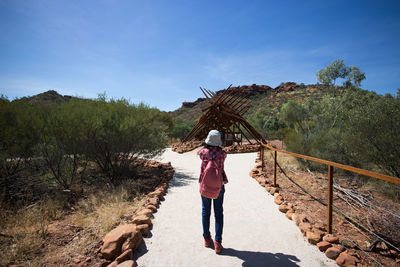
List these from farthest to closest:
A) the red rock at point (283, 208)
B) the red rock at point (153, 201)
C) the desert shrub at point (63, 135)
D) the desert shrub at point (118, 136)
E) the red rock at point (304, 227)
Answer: the desert shrub at point (118, 136) < the desert shrub at point (63, 135) < the red rock at point (153, 201) < the red rock at point (283, 208) < the red rock at point (304, 227)

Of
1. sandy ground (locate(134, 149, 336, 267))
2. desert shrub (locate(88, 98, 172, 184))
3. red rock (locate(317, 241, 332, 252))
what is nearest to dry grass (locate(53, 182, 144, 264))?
sandy ground (locate(134, 149, 336, 267))

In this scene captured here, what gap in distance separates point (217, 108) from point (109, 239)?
36.0ft

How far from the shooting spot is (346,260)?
7.70ft

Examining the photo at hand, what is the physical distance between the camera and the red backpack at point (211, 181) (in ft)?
8.27

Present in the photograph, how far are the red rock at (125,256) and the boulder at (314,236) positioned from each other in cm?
243

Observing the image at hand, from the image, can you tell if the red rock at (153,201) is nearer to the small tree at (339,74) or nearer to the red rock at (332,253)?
the red rock at (332,253)

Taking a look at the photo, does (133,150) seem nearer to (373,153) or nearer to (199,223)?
(199,223)

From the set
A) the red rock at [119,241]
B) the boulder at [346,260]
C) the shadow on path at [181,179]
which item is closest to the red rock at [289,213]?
the boulder at [346,260]

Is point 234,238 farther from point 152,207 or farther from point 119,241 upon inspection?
point 152,207

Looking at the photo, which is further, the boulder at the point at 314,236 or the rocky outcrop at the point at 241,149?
the rocky outcrop at the point at 241,149

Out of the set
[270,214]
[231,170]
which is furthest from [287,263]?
[231,170]

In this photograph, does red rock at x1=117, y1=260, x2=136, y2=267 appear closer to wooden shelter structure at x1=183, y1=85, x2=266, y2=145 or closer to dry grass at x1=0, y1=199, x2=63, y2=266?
dry grass at x1=0, y1=199, x2=63, y2=266

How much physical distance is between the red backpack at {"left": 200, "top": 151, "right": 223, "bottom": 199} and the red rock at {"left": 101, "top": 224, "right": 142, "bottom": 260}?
45.5 inches

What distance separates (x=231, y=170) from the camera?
768 centimetres
